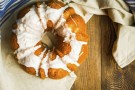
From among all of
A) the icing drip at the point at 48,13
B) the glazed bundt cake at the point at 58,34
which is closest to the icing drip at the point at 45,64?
the glazed bundt cake at the point at 58,34

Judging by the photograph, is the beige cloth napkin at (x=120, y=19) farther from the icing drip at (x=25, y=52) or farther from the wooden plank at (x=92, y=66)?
the icing drip at (x=25, y=52)

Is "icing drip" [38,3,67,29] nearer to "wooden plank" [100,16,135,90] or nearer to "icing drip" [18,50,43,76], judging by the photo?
"icing drip" [18,50,43,76]

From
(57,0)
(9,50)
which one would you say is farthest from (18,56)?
(57,0)

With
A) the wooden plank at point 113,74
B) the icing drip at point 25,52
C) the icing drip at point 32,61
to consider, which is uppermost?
the icing drip at point 25,52

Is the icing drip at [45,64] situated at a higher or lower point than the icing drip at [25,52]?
lower

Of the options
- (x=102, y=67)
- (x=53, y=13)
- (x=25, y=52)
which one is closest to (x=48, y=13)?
(x=53, y=13)

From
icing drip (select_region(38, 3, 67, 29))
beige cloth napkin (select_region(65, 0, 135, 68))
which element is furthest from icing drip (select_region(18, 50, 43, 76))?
beige cloth napkin (select_region(65, 0, 135, 68))

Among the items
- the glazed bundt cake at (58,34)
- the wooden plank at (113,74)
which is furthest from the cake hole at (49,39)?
the wooden plank at (113,74)

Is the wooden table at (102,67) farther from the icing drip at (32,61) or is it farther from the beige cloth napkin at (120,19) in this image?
the icing drip at (32,61)
